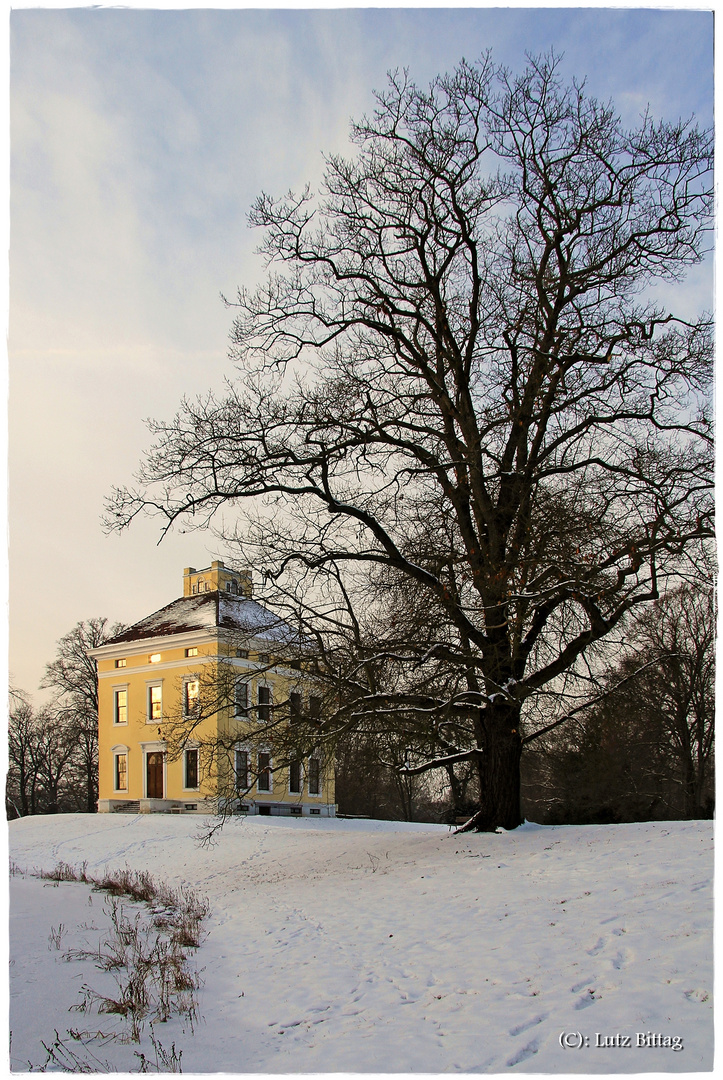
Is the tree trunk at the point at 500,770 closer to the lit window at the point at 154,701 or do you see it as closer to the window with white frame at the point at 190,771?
the window with white frame at the point at 190,771

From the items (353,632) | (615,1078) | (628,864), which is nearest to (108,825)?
(353,632)

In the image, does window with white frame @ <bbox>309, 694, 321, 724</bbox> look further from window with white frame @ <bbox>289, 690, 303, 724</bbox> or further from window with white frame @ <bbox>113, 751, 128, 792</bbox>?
window with white frame @ <bbox>113, 751, 128, 792</bbox>

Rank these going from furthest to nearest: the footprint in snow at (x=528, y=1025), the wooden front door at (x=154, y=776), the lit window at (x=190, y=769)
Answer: the wooden front door at (x=154, y=776) → the lit window at (x=190, y=769) → the footprint in snow at (x=528, y=1025)

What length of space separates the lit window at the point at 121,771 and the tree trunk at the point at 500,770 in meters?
26.9

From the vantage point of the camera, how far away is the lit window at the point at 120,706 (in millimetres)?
38656

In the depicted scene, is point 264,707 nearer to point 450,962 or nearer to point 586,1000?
point 450,962

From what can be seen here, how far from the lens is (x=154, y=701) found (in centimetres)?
3781

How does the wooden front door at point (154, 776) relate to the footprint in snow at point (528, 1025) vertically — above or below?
below

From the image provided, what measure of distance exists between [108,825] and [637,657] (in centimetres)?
2115

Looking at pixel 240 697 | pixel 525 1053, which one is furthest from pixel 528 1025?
pixel 240 697

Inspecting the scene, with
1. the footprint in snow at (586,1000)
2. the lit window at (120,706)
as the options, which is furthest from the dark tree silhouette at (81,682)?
the footprint in snow at (586,1000)

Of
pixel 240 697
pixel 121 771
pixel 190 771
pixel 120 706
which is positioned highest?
pixel 240 697

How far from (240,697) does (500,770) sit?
5.06 meters

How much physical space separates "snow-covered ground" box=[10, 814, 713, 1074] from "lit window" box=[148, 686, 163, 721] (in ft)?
74.9
